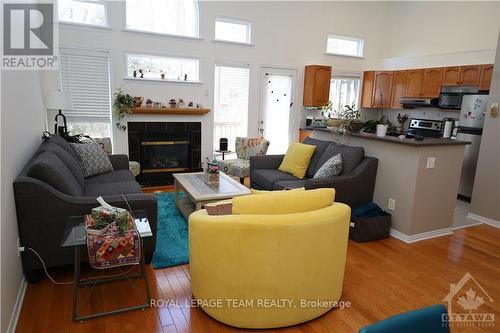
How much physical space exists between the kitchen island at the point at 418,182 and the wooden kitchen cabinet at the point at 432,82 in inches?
114

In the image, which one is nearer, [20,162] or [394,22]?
[20,162]

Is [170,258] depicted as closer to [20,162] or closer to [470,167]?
[20,162]

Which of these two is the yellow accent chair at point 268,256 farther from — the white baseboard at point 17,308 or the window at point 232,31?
the window at point 232,31

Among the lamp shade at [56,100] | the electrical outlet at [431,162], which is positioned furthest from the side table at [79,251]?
the electrical outlet at [431,162]

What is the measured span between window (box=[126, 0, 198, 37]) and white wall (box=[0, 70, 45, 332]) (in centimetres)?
285

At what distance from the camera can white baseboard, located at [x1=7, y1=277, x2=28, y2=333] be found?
190 cm

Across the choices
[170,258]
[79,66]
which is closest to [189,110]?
[79,66]

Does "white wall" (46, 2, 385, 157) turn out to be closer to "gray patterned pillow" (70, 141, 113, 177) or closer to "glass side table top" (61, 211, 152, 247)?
"gray patterned pillow" (70, 141, 113, 177)

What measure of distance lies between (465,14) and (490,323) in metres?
5.65

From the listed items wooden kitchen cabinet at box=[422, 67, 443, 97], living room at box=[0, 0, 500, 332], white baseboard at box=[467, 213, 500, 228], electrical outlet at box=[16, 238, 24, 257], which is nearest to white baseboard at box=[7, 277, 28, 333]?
living room at box=[0, 0, 500, 332]

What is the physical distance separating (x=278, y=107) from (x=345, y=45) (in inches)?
82.9

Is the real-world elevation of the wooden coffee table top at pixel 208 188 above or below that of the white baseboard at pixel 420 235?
above

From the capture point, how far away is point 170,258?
9.41ft

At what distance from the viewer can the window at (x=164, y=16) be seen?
5.14m
